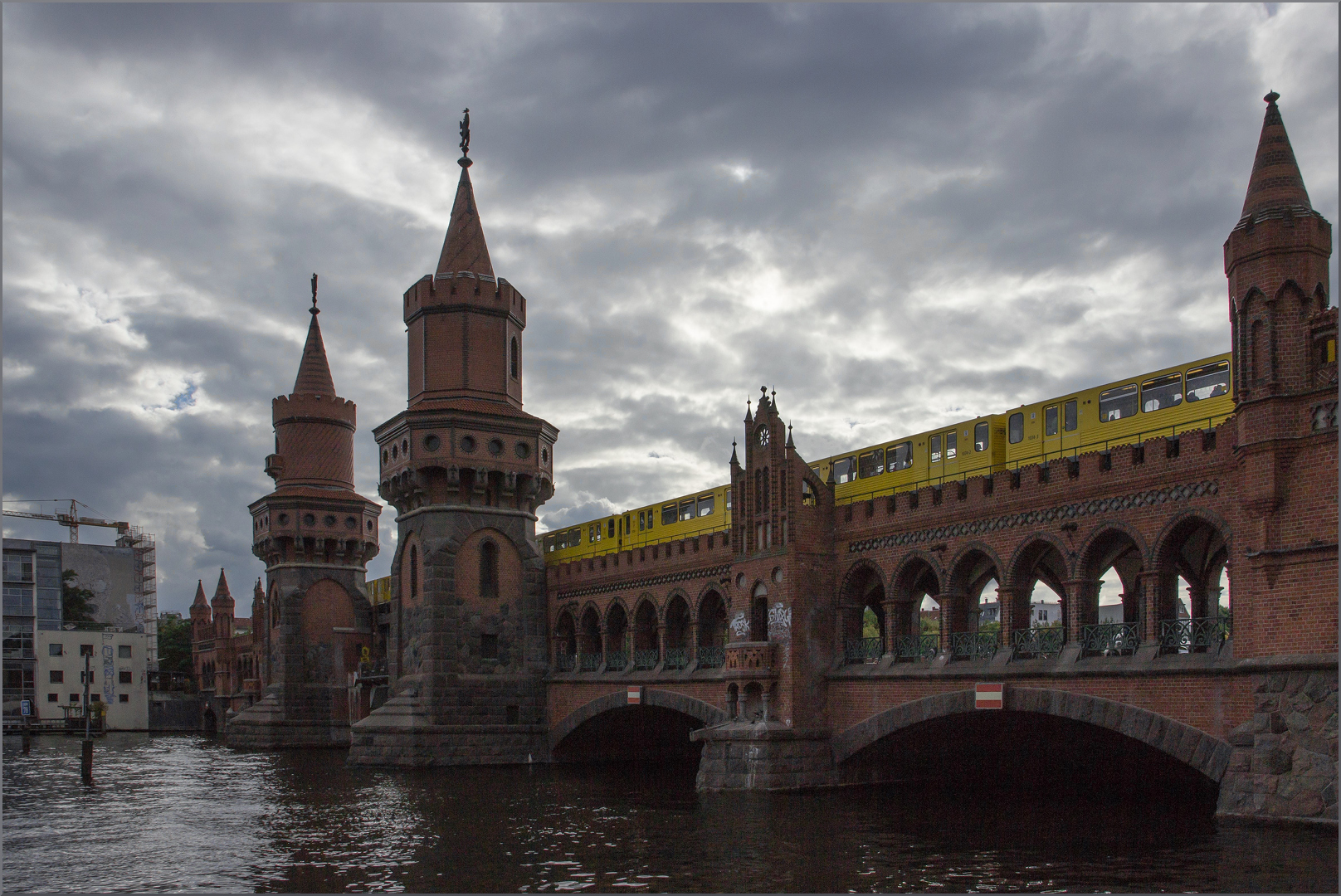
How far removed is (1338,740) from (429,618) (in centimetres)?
3140

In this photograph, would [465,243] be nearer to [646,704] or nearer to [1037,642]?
[646,704]

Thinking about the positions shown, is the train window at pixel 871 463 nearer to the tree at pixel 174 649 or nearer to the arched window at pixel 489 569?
the arched window at pixel 489 569

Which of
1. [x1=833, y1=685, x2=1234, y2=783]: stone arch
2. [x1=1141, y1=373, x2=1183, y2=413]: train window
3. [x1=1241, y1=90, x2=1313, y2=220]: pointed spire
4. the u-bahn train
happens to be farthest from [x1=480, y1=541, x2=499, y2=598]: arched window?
[x1=1241, y1=90, x2=1313, y2=220]: pointed spire

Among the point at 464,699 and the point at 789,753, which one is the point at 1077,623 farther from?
the point at 464,699

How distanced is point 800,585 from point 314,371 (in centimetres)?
3806

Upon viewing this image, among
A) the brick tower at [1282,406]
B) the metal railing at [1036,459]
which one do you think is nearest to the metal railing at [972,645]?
the metal railing at [1036,459]

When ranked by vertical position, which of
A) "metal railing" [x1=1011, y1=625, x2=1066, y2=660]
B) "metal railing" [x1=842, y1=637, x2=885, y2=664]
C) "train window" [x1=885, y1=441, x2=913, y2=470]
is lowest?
"metal railing" [x1=842, y1=637, x2=885, y2=664]

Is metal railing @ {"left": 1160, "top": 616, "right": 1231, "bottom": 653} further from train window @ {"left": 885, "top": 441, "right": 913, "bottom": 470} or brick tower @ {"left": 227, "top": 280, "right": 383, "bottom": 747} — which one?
brick tower @ {"left": 227, "top": 280, "right": 383, "bottom": 747}

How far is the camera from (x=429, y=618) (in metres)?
44.9

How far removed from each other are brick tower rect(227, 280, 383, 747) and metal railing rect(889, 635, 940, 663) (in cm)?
3633

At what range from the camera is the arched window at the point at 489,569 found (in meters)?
46.7

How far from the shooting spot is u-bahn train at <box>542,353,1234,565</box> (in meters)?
27.1

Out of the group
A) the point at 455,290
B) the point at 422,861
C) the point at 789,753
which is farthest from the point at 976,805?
the point at 455,290

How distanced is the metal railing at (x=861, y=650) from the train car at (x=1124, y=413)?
6.05 m
